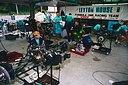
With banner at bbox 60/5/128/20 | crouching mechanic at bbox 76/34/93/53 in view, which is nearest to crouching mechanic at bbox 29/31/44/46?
crouching mechanic at bbox 76/34/93/53

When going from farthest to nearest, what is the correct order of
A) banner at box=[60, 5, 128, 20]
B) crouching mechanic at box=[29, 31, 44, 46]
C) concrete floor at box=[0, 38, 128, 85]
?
1. banner at box=[60, 5, 128, 20]
2. crouching mechanic at box=[29, 31, 44, 46]
3. concrete floor at box=[0, 38, 128, 85]

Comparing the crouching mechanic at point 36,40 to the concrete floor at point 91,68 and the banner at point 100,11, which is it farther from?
the banner at point 100,11

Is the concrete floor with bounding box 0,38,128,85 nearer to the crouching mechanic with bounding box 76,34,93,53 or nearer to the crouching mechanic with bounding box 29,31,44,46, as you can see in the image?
the crouching mechanic with bounding box 76,34,93,53

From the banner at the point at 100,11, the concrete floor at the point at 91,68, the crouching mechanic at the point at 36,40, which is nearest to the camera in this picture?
the concrete floor at the point at 91,68

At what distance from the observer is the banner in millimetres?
8062

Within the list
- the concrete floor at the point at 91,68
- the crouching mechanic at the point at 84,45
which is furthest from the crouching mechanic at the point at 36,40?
the crouching mechanic at the point at 84,45

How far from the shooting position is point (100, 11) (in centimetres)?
895

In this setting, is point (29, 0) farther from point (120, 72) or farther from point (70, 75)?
point (120, 72)

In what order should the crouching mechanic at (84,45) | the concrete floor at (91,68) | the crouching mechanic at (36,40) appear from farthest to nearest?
1. the crouching mechanic at (84,45)
2. the crouching mechanic at (36,40)
3. the concrete floor at (91,68)

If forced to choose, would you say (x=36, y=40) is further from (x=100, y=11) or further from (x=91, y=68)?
(x=100, y=11)

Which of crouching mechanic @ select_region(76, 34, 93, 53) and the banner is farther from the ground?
the banner

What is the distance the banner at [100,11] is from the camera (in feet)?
26.5

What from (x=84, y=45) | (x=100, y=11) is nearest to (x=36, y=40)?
(x=84, y=45)

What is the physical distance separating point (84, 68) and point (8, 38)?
18.2 feet
